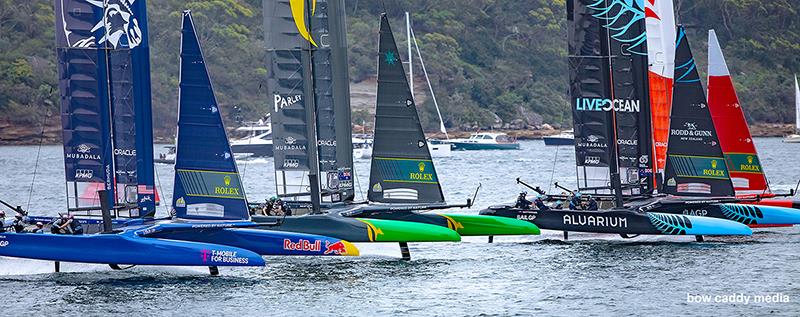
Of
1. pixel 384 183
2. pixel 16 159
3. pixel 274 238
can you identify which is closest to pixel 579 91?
pixel 384 183

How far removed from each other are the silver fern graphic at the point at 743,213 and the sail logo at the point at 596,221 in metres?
2.94

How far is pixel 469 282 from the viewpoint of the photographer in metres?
25.8

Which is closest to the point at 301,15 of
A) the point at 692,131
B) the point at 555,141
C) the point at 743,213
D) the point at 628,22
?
the point at 628,22

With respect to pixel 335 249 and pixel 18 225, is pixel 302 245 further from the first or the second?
pixel 18 225

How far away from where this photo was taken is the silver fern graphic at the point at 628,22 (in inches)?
1316

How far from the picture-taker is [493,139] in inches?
3957

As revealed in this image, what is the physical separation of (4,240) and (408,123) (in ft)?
28.6

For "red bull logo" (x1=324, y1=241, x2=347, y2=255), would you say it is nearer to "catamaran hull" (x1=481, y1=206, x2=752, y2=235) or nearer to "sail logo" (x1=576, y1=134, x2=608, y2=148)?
"catamaran hull" (x1=481, y1=206, x2=752, y2=235)

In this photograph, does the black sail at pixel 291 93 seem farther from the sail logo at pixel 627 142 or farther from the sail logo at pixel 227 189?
the sail logo at pixel 627 142

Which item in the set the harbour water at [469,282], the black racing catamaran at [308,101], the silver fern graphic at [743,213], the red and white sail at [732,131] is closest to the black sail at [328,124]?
the black racing catamaran at [308,101]

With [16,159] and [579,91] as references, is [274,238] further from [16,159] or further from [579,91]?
[16,159]

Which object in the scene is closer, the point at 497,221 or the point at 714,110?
the point at 497,221

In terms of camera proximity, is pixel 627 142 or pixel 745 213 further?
pixel 627 142

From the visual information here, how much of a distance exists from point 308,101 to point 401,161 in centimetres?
300
